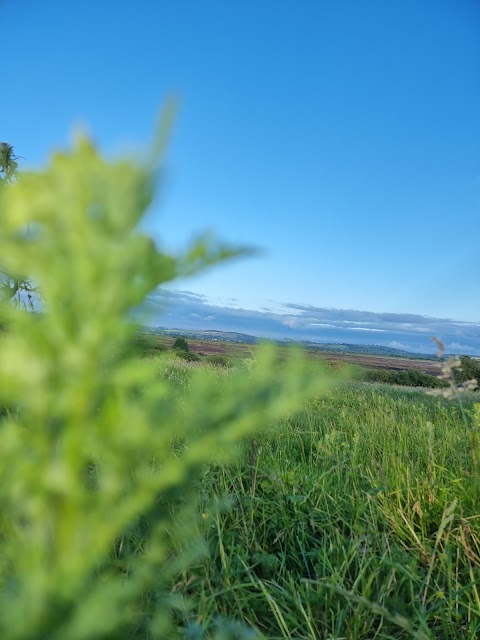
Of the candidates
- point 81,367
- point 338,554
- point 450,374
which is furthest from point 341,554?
point 81,367

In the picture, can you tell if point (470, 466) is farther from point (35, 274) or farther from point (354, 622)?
point (35, 274)

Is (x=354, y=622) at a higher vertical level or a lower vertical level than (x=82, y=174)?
lower

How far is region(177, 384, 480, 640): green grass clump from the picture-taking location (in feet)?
6.79

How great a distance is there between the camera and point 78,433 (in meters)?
0.65

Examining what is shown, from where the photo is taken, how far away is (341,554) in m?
2.55

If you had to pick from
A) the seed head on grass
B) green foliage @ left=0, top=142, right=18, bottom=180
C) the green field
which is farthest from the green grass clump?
green foliage @ left=0, top=142, right=18, bottom=180

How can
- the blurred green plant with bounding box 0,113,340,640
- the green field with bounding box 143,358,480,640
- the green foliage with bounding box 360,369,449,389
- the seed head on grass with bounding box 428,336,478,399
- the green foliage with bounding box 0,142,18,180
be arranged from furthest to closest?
the green foliage with bounding box 360,369,449,389 < the green foliage with bounding box 0,142,18,180 < the seed head on grass with bounding box 428,336,478,399 < the green field with bounding box 143,358,480,640 < the blurred green plant with bounding box 0,113,340,640

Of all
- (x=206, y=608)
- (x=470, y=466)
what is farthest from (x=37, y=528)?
(x=470, y=466)

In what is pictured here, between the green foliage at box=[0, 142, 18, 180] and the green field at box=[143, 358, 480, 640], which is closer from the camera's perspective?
the green field at box=[143, 358, 480, 640]

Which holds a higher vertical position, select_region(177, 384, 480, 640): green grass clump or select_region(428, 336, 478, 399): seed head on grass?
select_region(428, 336, 478, 399): seed head on grass

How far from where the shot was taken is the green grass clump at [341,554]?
6.79ft

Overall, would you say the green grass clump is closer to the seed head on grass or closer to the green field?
the green field

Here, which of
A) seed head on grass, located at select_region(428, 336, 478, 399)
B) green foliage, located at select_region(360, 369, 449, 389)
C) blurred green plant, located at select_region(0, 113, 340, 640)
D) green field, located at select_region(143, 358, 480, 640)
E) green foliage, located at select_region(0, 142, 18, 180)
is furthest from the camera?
green foliage, located at select_region(360, 369, 449, 389)

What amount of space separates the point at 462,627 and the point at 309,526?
108 cm
